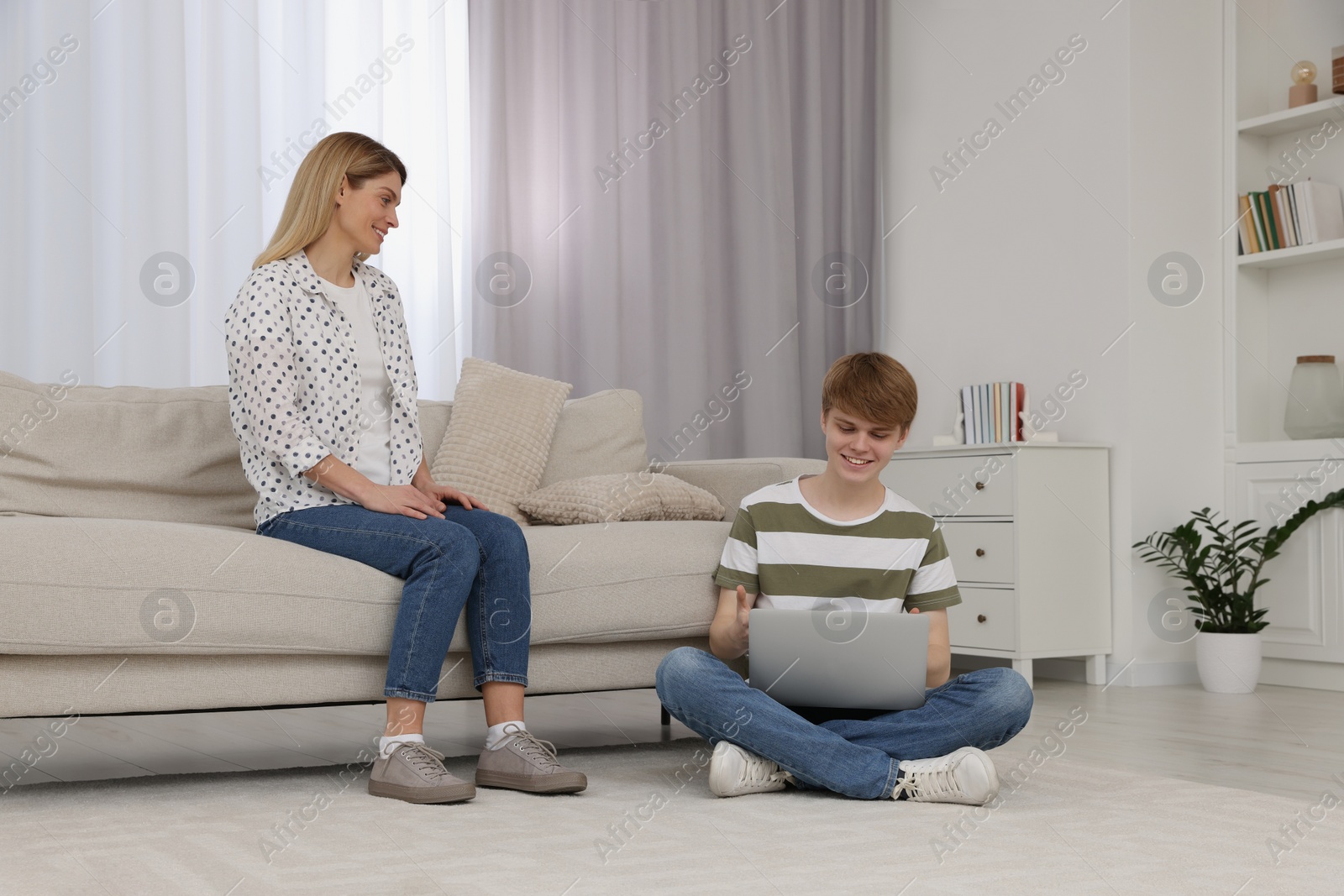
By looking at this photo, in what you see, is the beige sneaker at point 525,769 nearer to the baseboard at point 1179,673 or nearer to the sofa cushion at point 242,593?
the sofa cushion at point 242,593

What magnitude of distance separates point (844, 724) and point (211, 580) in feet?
3.00

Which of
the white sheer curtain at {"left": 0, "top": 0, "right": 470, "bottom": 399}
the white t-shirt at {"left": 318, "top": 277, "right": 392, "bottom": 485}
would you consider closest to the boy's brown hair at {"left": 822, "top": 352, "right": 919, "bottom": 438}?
the white t-shirt at {"left": 318, "top": 277, "right": 392, "bottom": 485}

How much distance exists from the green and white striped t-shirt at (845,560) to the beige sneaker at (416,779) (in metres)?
0.50

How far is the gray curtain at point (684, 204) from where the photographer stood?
3.81m

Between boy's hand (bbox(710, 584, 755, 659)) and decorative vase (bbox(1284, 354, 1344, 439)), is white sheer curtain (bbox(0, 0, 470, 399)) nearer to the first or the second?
boy's hand (bbox(710, 584, 755, 659))

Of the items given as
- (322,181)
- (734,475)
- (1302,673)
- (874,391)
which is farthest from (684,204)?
(874,391)

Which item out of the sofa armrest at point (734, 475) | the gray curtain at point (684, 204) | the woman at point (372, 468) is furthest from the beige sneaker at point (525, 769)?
the gray curtain at point (684, 204)

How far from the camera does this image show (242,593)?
1.83 m

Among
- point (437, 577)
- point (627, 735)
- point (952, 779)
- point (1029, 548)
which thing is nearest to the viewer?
point (952, 779)

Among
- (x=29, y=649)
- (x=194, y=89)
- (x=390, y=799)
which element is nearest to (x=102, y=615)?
(x=29, y=649)

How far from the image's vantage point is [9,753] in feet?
7.47

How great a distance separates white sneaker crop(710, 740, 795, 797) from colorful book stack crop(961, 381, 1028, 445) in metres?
2.06

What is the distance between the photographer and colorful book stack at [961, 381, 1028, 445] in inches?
145

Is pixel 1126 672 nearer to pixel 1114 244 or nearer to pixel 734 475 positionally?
pixel 1114 244
